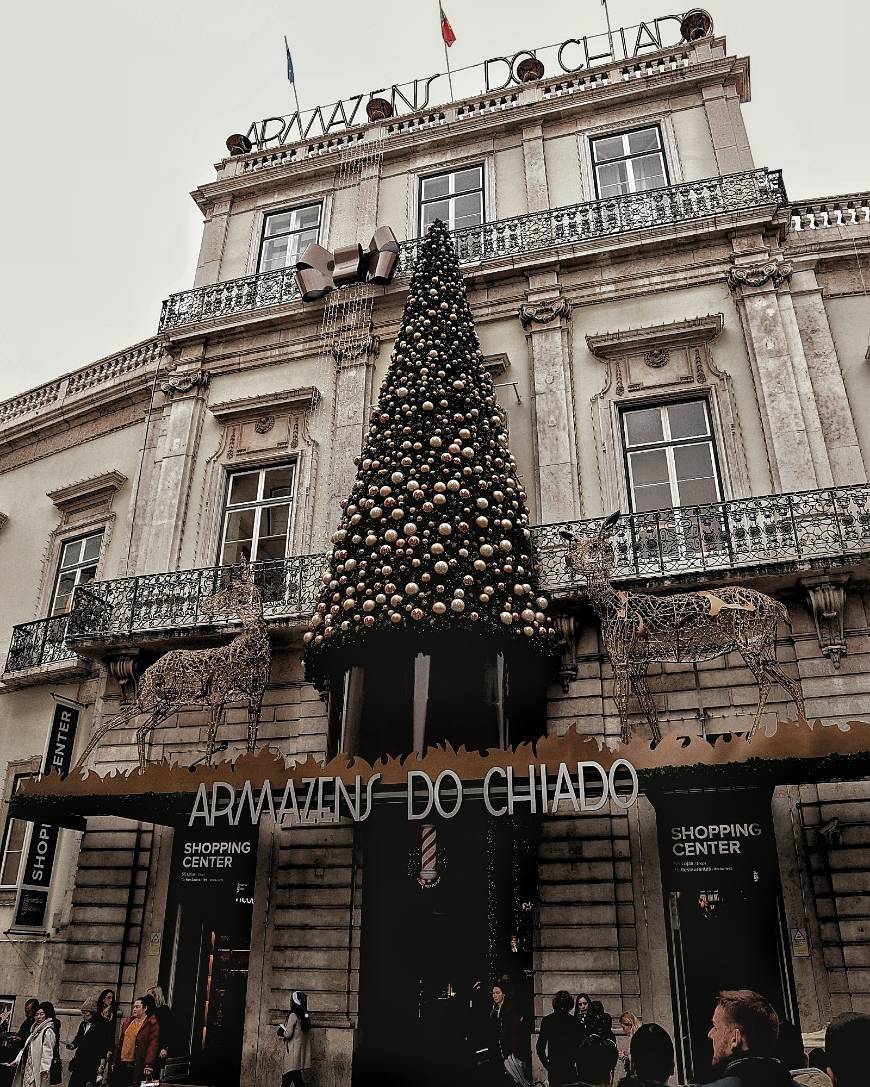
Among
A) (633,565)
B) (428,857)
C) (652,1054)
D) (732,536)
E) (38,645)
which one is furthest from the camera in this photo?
(38,645)

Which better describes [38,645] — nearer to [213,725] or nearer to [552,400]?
[213,725]

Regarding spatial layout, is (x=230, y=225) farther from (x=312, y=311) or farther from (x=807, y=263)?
(x=807, y=263)

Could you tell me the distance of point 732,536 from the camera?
10.4 meters

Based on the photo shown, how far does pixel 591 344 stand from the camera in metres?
13.0

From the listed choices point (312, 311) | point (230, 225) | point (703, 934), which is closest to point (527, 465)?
point (312, 311)

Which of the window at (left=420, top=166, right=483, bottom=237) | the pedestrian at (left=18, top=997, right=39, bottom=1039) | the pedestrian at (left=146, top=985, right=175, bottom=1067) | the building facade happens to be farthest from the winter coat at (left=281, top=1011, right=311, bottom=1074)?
the window at (left=420, top=166, right=483, bottom=237)

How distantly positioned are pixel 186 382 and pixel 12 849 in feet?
27.4

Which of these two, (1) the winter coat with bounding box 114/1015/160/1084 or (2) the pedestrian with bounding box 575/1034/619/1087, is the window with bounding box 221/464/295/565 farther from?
(2) the pedestrian with bounding box 575/1034/619/1087

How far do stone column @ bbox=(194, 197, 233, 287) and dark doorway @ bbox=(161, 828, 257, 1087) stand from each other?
10.9m

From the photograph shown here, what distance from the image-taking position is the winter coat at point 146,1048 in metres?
8.73

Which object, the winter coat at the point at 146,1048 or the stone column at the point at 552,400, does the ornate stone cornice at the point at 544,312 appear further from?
the winter coat at the point at 146,1048

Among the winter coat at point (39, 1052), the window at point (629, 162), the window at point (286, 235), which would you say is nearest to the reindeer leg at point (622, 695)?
the winter coat at point (39, 1052)

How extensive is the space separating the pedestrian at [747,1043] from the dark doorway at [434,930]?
221 inches

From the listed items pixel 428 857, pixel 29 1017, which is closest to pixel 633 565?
pixel 428 857
